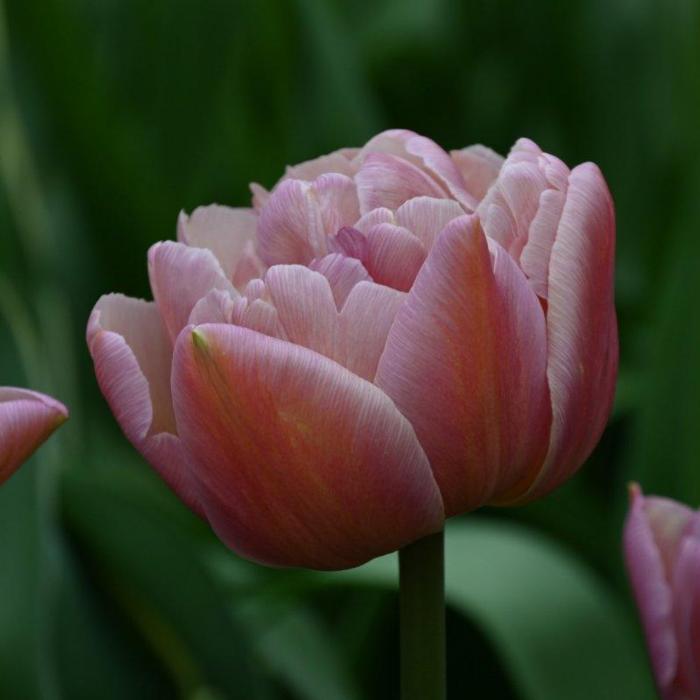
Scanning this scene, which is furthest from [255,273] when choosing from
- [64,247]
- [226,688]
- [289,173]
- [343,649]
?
[64,247]

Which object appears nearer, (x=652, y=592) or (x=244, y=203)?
(x=652, y=592)

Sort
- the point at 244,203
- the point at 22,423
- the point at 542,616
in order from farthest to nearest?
the point at 244,203
the point at 542,616
the point at 22,423

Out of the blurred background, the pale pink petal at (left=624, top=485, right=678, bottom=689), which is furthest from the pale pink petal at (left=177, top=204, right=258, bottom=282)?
the blurred background

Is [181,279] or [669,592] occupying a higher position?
[181,279]

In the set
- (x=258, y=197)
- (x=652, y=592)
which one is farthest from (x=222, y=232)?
(x=652, y=592)

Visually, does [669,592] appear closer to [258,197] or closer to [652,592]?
[652,592]

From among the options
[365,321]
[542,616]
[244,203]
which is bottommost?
[542,616]

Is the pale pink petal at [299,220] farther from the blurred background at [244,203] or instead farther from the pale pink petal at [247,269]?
the blurred background at [244,203]
